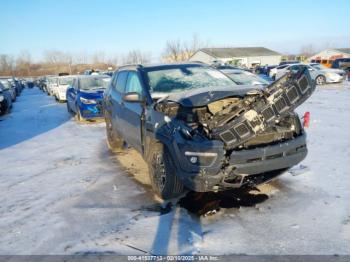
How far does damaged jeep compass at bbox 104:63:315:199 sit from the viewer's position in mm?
3727

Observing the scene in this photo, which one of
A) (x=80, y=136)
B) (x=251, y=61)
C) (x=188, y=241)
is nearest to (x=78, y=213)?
(x=188, y=241)

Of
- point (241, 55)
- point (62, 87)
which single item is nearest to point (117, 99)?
point (62, 87)

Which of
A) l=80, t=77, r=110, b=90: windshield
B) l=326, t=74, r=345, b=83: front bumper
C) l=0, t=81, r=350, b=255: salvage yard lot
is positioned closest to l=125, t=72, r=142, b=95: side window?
l=0, t=81, r=350, b=255: salvage yard lot

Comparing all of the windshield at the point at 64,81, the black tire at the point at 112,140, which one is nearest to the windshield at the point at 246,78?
the black tire at the point at 112,140

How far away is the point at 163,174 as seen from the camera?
4.38 meters

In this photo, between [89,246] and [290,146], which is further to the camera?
[290,146]

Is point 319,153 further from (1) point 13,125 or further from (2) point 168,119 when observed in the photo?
(1) point 13,125

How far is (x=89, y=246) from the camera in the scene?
343cm

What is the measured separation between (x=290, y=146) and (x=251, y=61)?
65037mm

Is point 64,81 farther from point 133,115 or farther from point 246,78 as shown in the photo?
point 133,115

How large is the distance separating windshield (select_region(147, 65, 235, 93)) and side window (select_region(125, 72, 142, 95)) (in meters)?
0.21

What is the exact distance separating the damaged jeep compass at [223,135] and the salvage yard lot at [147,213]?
0.40m

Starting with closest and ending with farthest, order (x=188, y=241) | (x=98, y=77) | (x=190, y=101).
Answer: (x=188, y=241) → (x=190, y=101) → (x=98, y=77)

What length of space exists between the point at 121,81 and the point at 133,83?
86cm
